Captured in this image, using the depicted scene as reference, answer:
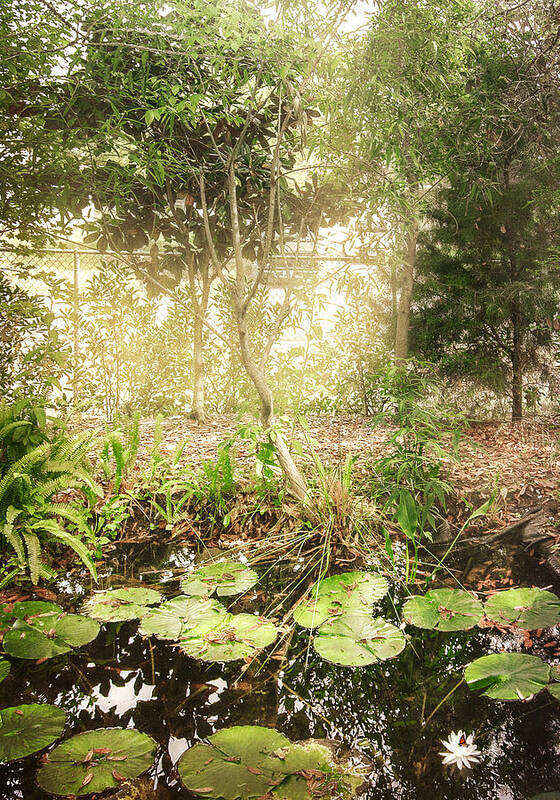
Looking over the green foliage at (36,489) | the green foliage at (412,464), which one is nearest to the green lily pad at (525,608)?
the green foliage at (412,464)

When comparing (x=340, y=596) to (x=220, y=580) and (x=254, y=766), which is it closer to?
(x=220, y=580)

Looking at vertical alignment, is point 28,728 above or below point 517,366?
below

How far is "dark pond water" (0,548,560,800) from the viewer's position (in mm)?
1140

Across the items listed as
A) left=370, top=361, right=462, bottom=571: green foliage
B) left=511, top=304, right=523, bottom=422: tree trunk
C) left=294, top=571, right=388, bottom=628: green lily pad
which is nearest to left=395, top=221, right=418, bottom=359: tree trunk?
left=511, top=304, right=523, bottom=422: tree trunk

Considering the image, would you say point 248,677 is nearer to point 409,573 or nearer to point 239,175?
point 409,573

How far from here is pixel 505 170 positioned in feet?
13.7

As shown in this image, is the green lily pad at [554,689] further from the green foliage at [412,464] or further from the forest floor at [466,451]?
the forest floor at [466,451]

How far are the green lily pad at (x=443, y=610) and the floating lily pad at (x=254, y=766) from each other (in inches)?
25.5

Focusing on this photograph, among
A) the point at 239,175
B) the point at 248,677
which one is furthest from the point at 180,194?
the point at 248,677

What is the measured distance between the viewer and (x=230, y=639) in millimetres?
1655

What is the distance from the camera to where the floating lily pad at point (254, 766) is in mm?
1087

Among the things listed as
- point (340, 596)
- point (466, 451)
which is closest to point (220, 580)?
point (340, 596)

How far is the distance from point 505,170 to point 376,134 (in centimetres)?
212

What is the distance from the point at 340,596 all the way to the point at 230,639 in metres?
0.44
